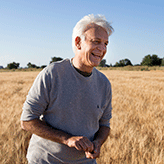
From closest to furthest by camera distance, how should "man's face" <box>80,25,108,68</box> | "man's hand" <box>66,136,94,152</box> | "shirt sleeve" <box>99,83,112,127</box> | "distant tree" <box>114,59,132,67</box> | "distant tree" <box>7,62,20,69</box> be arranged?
"man's hand" <box>66,136,94,152</box>
"man's face" <box>80,25,108,68</box>
"shirt sleeve" <box>99,83,112,127</box>
"distant tree" <box>7,62,20,69</box>
"distant tree" <box>114,59,132,67</box>

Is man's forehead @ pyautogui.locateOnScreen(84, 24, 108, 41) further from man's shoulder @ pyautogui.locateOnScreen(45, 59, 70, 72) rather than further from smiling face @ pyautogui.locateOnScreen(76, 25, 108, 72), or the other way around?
man's shoulder @ pyautogui.locateOnScreen(45, 59, 70, 72)

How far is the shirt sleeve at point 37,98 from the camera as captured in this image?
96 cm

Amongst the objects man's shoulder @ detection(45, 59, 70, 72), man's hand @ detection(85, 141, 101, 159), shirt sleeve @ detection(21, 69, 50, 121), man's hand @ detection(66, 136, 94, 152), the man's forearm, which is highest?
man's shoulder @ detection(45, 59, 70, 72)

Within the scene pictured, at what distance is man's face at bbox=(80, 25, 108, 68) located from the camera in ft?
3.27

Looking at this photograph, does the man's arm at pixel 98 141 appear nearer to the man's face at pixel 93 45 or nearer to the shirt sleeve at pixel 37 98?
the shirt sleeve at pixel 37 98

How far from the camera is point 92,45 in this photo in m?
0.99

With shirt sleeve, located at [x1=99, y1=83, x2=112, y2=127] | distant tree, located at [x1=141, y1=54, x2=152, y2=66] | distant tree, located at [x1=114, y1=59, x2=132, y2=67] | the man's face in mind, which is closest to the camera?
the man's face

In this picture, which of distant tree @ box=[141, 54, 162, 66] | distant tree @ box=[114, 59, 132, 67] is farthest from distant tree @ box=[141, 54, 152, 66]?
distant tree @ box=[114, 59, 132, 67]

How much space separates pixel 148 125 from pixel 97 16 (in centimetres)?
206

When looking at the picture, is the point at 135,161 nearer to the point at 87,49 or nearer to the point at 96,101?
the point at 96,101

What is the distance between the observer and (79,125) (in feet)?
3.49

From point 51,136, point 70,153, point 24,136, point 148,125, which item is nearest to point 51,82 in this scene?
point 51,136

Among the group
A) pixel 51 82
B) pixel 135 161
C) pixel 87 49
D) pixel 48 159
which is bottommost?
pixel 135 161

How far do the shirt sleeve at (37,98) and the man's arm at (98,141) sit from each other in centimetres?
40
